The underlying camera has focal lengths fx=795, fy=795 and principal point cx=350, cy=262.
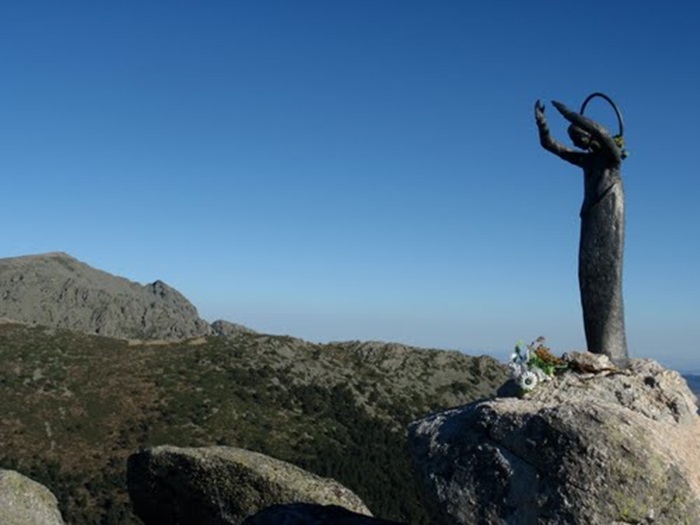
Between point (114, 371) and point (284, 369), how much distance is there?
1825cm

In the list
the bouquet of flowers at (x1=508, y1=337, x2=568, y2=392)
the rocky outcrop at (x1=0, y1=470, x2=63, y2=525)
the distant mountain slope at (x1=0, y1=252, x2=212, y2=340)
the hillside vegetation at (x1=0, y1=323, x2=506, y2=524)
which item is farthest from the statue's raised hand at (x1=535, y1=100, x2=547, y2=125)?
the distant mountain slope at (x1=0, y1=252, x2=212, y2=340)

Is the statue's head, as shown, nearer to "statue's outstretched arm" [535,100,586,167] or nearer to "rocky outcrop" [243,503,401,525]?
"statue's outstretched arm" [535,100,586,167]

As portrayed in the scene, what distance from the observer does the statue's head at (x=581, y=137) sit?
40.2 ft

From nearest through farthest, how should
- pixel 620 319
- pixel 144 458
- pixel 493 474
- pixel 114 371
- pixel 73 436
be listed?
pixel 493 474 → pixel 620 319 → pixel 144 458 → pixel 73 436 → pixel 114 371

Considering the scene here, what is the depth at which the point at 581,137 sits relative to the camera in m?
12.3

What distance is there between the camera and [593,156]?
12.3 m

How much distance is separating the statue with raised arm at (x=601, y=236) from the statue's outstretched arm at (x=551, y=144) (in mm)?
166

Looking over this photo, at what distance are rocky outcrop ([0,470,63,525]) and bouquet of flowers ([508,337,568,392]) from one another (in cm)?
1300

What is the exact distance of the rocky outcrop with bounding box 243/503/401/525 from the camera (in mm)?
11570

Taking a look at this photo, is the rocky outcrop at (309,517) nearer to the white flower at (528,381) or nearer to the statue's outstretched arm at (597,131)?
the white flower at (528,381)

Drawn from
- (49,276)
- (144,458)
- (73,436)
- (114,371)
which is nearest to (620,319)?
(144,458)

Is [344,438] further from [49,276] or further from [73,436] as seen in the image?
[49,276]

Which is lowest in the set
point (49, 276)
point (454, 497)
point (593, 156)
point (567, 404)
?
point (454, 497)

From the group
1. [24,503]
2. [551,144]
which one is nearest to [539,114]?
[551,144]
